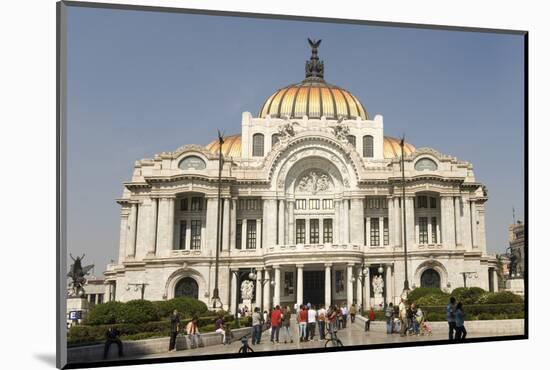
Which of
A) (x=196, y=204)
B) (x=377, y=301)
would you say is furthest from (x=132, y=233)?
(x=377, y=301)

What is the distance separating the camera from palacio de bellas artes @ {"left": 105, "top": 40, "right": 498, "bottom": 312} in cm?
3769

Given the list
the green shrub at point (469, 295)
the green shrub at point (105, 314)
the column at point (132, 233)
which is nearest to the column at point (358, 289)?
the green shrub at point (469, 295)

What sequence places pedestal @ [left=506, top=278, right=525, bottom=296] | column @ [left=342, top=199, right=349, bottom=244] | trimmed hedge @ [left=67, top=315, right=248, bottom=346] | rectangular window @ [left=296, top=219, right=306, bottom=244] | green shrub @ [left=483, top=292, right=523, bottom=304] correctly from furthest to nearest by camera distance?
rectangular window @ [left=296, top=219, right=306, bottom=244] < column @ [left=342, top=199, right=349, bottom=244] < pedestal @ [left=506, top=278, right=525, bottom=296] < green shrub @ [left=483, top=292, right=523, bottom=304] < trimmed hedge @ [left=67, top=315, right=248, bottom=346]

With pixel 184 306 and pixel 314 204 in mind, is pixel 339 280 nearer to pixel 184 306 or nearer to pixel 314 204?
pixel 314 204

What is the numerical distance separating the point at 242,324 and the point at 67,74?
1325cm

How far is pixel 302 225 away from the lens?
131ft

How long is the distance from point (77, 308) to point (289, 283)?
13.5 metres

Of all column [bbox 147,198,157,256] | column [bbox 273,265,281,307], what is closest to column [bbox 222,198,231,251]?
column [bbox 273,265,281,307]

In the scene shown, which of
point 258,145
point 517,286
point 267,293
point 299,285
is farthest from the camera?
point 258,145

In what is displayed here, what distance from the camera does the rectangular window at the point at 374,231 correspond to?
40.0 m

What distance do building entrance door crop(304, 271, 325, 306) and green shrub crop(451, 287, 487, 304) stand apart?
8.95 meters

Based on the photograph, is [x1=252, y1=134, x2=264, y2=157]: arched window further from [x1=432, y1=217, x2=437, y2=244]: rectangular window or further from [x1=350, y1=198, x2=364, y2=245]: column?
[x1=432, y1=217, x2=437, y2=244]: rectangular window

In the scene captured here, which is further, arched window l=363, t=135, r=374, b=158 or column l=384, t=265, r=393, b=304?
arched window l=363, t=135, r=374, b=158

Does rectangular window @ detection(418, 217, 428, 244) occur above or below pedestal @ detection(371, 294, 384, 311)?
above
